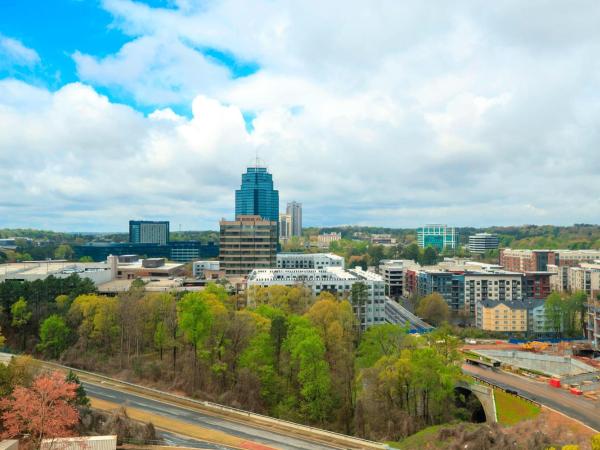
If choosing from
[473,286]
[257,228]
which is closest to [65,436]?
[257,228]

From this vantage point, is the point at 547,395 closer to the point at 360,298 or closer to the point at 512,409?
the point at 512,409

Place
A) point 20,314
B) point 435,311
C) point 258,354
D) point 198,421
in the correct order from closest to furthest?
point 198,421 → point 258,354 → point 20,314 → point 435,311

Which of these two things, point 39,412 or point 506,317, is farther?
point 506,317

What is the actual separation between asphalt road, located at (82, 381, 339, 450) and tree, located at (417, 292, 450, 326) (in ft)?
245

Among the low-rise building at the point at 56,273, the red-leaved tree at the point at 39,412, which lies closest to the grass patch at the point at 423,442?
the red-leaved tree at the point at 39,412

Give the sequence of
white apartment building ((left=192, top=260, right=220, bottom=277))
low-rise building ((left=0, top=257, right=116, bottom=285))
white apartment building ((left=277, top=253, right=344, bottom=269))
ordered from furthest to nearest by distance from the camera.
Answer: white apartment building ((left=192, top=260, right=220, bottom=277)) → white apartment building ((left=277, top=253, right=344, bottom=269)) → low-rise building ((left=0, top=257, right=116, bottom=285))

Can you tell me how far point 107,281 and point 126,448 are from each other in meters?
74.5

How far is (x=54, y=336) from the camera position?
60.1 meters

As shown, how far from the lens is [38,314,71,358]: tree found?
5966cm

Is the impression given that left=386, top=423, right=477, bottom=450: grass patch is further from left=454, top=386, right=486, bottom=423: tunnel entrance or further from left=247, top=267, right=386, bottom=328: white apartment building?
left=247, top=267, right=386, bottom=328: white apartment building

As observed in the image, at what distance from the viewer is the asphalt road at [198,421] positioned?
125ft

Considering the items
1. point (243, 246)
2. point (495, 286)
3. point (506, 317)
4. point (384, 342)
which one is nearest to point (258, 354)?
point (384, 342)

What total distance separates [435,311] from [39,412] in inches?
3563

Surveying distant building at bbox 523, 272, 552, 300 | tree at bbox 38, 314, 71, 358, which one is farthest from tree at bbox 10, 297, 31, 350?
distant building at bbox 523, 272, 552, 300
